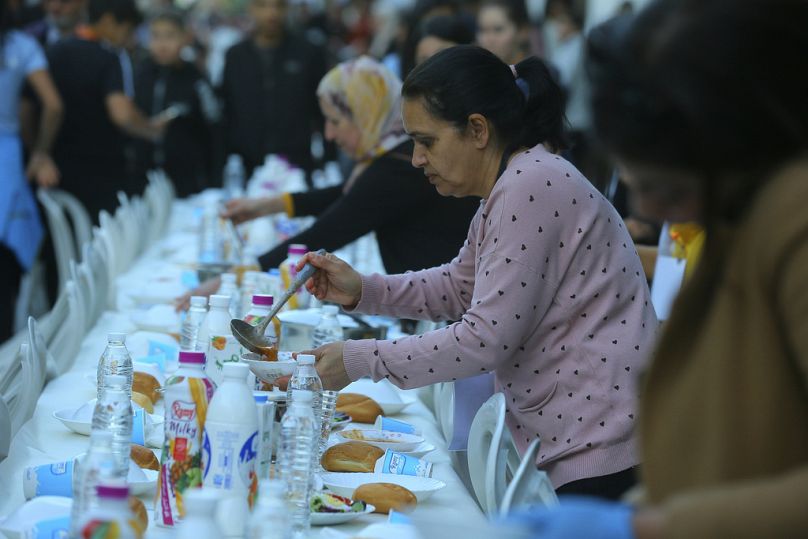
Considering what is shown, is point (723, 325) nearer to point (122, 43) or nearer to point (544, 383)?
point (544, 383)

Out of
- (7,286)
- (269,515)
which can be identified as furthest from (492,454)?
(7,286)

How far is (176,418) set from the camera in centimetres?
162

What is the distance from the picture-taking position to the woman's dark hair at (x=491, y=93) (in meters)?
2.17

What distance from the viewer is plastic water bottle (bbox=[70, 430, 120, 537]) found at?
134 cm

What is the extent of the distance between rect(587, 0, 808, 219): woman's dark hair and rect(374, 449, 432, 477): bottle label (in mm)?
1060

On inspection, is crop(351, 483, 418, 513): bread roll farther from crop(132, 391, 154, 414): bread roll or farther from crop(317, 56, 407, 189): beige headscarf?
crop(317, 56, 407, 189): beige headscarf

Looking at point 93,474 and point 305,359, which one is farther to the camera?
point 305,359

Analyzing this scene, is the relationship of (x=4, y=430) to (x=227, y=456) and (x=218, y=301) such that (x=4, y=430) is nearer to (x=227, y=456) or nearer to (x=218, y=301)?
(x=218, y=301)

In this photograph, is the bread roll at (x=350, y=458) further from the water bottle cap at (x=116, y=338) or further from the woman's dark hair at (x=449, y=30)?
the woman's dark hair at (x=449, y=30)

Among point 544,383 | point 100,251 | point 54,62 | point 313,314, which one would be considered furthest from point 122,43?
point 544,383

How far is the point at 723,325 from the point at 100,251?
3.06 meters

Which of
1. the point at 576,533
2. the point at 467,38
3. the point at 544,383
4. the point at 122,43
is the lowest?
the point at 576,533

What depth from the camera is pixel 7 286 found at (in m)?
5.11

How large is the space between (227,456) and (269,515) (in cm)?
26
